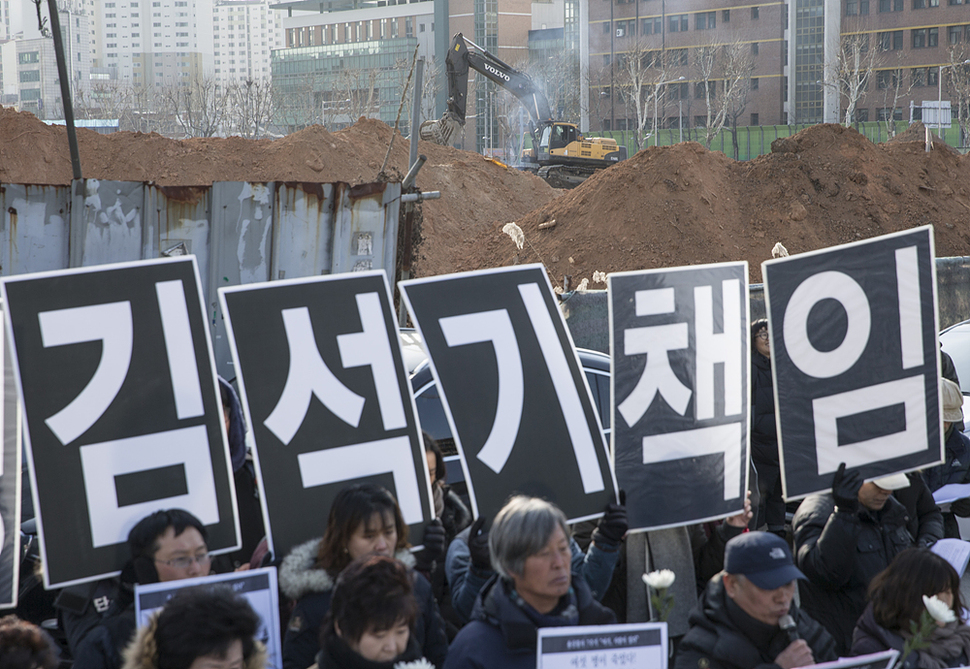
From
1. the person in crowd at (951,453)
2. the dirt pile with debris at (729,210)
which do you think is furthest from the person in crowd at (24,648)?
the dirt pile with debris at (729,210)

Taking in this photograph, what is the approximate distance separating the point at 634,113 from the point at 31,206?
64450mm

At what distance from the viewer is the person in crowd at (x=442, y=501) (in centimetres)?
397

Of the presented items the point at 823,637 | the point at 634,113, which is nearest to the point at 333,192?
the point at 823,637

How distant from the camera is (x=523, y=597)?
295 centimetres

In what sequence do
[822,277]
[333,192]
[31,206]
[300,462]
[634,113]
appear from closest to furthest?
[300,462], [822,277], [31,206], [333,192], [634,113]

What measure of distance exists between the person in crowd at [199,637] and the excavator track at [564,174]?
98.0 ft

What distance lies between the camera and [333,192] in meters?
8.36

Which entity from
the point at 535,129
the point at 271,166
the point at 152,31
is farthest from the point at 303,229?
the point at 152,31

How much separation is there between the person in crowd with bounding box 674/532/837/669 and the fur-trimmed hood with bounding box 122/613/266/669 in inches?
51.0

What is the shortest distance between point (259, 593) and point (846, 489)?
2425 millimetres

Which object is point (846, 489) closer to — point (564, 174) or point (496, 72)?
point (496, 72)

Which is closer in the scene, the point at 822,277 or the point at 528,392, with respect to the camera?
the point at 528,392

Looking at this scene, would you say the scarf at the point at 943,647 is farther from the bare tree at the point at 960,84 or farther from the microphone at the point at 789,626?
the bare tree at the point at 960,84

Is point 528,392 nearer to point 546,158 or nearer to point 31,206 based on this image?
point 31,206
